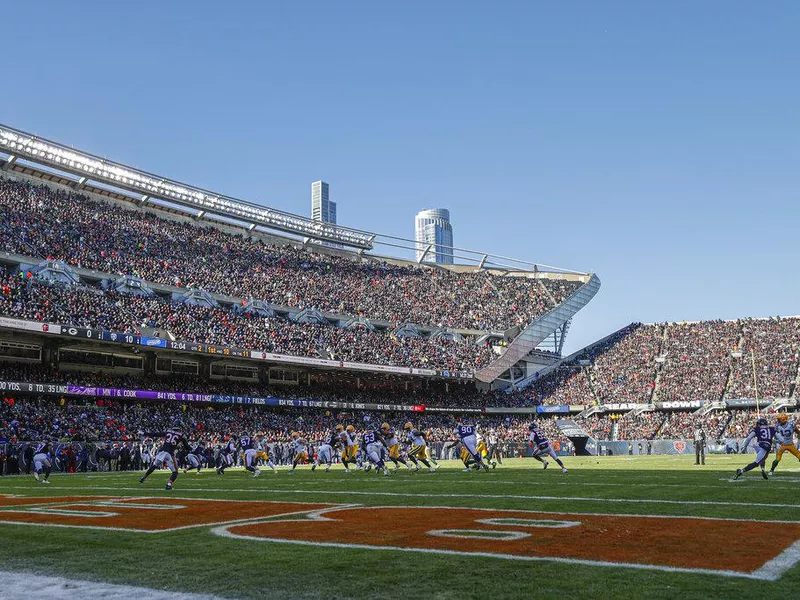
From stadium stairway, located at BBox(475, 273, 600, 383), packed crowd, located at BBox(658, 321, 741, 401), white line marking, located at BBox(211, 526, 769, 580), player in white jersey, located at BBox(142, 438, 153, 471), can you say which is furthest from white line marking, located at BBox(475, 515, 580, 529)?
packed crowd, located at BBox(658, 321, 741, 401)

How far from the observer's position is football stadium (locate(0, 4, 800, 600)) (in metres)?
6.82

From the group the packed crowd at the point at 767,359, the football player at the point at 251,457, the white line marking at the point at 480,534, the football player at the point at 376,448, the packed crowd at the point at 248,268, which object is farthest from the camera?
the packed crowd at the point at 767,359

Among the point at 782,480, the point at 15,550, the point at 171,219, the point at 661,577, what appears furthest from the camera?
the point at 171,219

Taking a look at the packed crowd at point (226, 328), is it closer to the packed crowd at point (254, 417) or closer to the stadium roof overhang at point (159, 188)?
the packed crowd at point (254, 417)

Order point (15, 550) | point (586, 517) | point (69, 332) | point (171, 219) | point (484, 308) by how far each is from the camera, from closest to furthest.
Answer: point (15, 550), point (586, 517), point (69, 332), point (171, 219), point (484, 308)

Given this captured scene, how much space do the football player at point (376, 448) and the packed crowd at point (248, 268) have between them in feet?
95.7

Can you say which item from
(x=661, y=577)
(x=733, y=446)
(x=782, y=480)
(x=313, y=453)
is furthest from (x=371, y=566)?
(x=733, y=446)

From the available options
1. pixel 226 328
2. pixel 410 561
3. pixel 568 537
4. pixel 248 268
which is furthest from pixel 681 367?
Result: pixel 410 561

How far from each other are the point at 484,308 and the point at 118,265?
34838 mm

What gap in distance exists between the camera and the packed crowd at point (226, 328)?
131 feet

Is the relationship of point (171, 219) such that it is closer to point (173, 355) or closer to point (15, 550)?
point (173, 355)

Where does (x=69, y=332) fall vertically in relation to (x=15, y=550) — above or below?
above

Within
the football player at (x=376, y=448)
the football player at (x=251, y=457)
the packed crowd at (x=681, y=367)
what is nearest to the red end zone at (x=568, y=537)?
the football player at (x=376, y=448)

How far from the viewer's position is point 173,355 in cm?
5003
